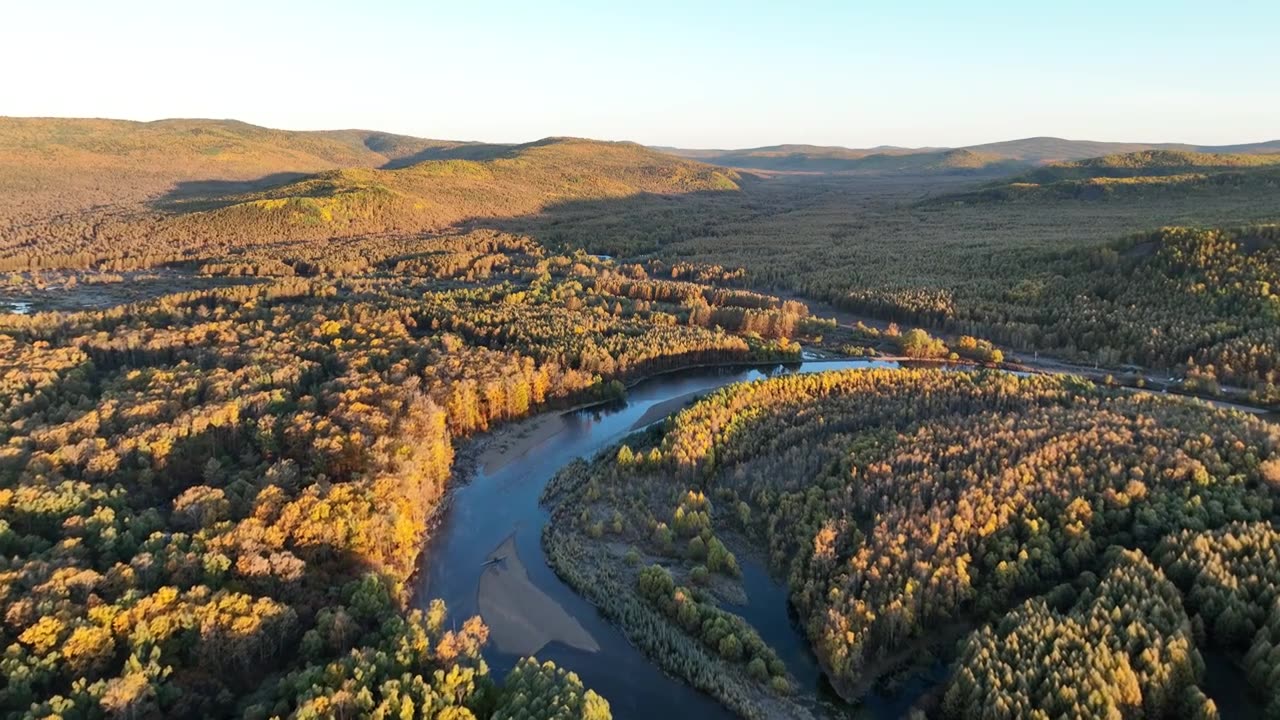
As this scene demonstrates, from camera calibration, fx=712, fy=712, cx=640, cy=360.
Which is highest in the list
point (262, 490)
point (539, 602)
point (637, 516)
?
point (262, 490)

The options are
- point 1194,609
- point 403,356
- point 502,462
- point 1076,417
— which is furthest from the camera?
point 403,356

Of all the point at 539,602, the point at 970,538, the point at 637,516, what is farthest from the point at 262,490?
the point at 970,538

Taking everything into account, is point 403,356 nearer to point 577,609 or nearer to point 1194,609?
point 577,609

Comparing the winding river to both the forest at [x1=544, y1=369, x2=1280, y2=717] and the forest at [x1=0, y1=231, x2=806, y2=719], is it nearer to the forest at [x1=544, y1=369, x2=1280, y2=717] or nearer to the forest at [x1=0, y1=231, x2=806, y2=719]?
the forest at [x1=544, y1=369, x2=1280, y2=717]

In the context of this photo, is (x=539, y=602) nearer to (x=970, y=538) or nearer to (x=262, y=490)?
(x=262, y=490)

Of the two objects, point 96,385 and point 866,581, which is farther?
point 96,385

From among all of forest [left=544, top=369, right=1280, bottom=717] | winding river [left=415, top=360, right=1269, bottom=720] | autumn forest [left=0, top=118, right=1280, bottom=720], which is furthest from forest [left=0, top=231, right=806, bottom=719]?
forest [left=544, top=369, right=1280, bottom=717]

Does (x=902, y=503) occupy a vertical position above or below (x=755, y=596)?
above

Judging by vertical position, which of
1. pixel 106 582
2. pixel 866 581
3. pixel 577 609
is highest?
pixel 106 582

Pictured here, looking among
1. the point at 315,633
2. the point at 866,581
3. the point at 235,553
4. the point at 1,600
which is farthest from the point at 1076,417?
the point at 1,600
